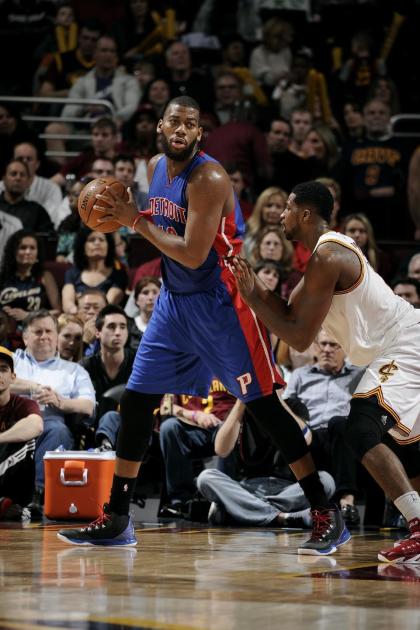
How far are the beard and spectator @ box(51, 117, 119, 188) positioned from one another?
534cm

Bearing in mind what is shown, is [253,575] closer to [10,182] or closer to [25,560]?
[25,560]

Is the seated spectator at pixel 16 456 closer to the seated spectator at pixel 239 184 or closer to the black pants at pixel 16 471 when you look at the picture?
the black pants at pixel 16 471

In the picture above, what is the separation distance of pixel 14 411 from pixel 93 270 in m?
2.22

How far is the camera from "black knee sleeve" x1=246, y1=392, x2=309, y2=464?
4961 millimetres

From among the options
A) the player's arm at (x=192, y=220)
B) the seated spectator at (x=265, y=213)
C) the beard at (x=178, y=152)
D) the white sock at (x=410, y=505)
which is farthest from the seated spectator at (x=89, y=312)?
the white sock at (x=410, y=505)

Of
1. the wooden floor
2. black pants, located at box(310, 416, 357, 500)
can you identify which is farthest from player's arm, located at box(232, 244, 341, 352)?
black pants, located at box(310, 416, 357, 500)

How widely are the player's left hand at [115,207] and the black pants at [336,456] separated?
256cm

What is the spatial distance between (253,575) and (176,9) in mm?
10980

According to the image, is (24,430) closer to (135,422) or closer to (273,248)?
(135,422)

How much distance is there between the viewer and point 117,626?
3.12m

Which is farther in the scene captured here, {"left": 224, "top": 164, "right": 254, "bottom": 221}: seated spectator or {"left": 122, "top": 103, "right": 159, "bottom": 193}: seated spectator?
{"left": 122, "top": 103, "right": 159, "bottom": 193}: seated spectator

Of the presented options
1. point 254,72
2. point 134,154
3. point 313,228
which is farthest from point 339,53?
point 313,228

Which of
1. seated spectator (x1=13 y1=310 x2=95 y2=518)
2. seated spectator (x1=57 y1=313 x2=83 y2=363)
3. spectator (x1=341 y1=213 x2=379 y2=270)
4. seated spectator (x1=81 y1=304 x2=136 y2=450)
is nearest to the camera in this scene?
seated spectator (x1=13 y1=310 x2=95 y2=518)

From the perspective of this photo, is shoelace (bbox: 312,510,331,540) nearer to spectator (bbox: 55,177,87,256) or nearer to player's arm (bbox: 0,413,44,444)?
player's arm (bbox: 0,413,44,444)
